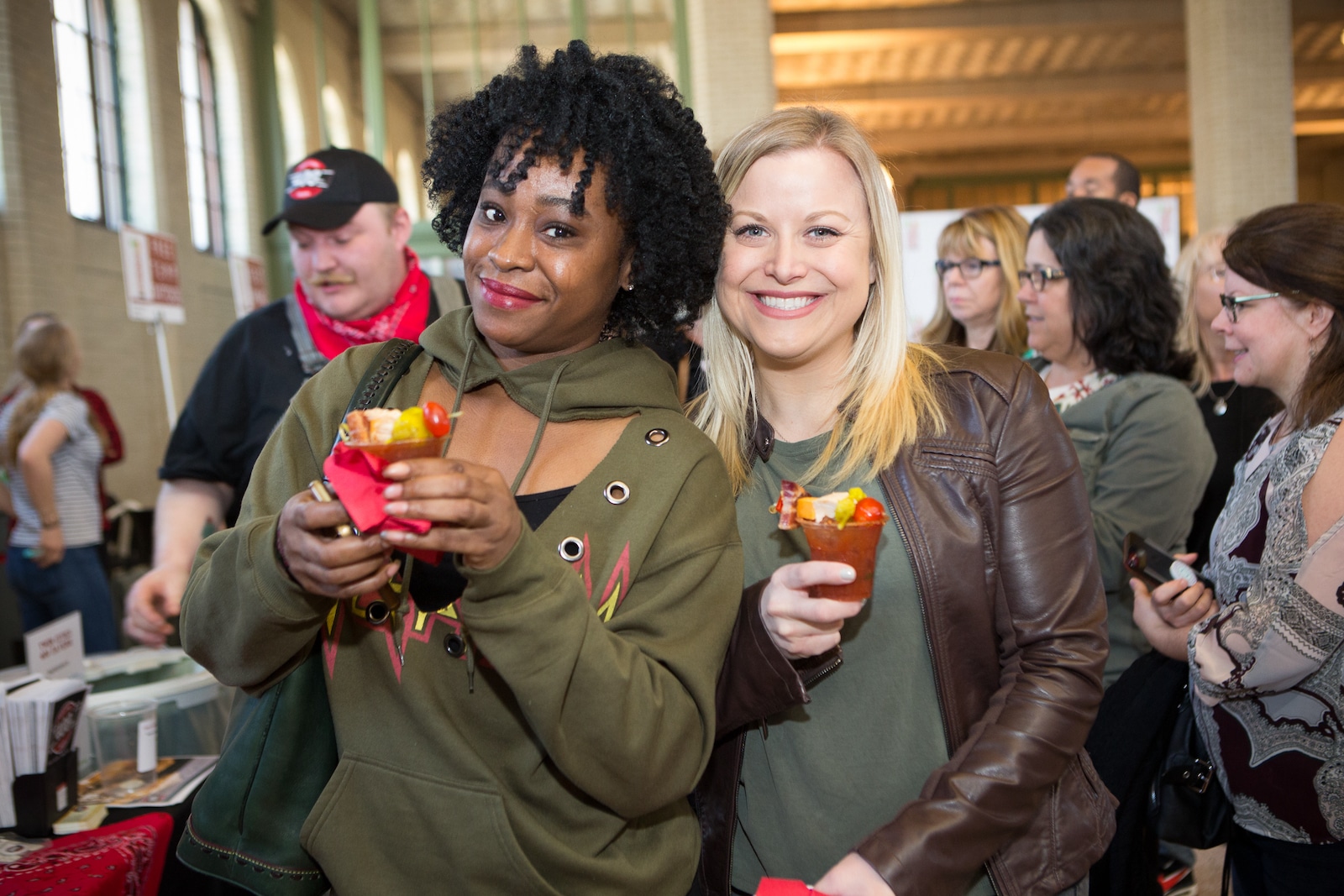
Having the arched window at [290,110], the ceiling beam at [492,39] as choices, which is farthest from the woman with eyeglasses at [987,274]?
the arched window at [290,110]

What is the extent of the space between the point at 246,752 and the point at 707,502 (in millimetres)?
739

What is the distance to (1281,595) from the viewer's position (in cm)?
191

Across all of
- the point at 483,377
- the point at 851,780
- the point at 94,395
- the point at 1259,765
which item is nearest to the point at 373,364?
the point at 483,377

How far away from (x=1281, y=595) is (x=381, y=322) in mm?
2482

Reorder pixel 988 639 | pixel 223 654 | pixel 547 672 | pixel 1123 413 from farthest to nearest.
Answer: pixel 1123 413
pixel 988 639
pixel 223 654
pixel 547 672

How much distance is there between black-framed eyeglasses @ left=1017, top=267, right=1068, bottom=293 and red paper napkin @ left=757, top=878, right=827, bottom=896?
2.20m

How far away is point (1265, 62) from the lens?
10.1 m

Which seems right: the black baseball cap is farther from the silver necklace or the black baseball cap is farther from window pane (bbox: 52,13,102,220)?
window pane (bbox: 52,13,102,220)

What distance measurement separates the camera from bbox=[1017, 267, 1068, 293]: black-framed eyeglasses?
2916 mm

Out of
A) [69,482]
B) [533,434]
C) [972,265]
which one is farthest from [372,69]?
[533,434]

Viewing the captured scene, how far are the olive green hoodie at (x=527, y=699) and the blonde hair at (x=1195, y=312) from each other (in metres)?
2.77

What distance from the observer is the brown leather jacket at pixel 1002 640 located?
144cm

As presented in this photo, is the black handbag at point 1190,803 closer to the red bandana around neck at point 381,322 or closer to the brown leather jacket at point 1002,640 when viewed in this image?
the brown leather jacket at point 1002,640

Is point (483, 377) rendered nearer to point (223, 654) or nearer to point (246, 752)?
point (223, 654)
